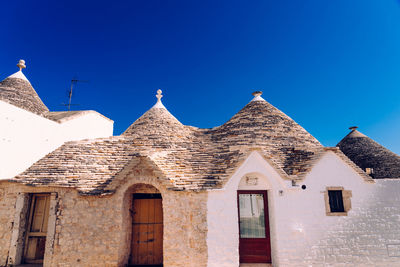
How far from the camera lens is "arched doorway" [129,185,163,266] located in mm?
7820

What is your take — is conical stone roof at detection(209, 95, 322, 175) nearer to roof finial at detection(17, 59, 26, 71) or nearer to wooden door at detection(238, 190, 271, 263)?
wooden door at detection(238, 190, 271, 263)

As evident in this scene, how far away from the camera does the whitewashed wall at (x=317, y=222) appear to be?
702cm

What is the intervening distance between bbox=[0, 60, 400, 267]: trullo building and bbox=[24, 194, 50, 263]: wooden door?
0.03 meters

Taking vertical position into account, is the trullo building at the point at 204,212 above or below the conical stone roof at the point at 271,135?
below

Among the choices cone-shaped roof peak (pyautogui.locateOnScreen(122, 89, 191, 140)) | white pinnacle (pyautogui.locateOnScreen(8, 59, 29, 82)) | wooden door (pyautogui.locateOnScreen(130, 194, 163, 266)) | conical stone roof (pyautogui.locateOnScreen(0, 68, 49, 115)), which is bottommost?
wooden door (pyautogui.locateOnScreen(130, 194, 163, 266))

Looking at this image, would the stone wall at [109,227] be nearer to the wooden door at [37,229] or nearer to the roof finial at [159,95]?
the wooden door at [37,229]

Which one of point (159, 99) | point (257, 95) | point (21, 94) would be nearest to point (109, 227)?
point (159, 99)

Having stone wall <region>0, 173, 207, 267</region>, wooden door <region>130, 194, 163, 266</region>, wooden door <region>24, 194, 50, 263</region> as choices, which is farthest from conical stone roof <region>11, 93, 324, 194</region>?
wooden door <region>130, 194, 163, 266</region>

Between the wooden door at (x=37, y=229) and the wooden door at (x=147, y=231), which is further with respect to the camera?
the wooden door at (x=147, y=231)

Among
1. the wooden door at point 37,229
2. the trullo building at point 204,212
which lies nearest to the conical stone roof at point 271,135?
the trullo building at point 204,212

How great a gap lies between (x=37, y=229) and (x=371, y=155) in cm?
1681

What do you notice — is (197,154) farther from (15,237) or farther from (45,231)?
(15,237)

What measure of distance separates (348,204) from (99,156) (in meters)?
9.04

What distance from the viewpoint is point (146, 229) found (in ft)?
26.3
